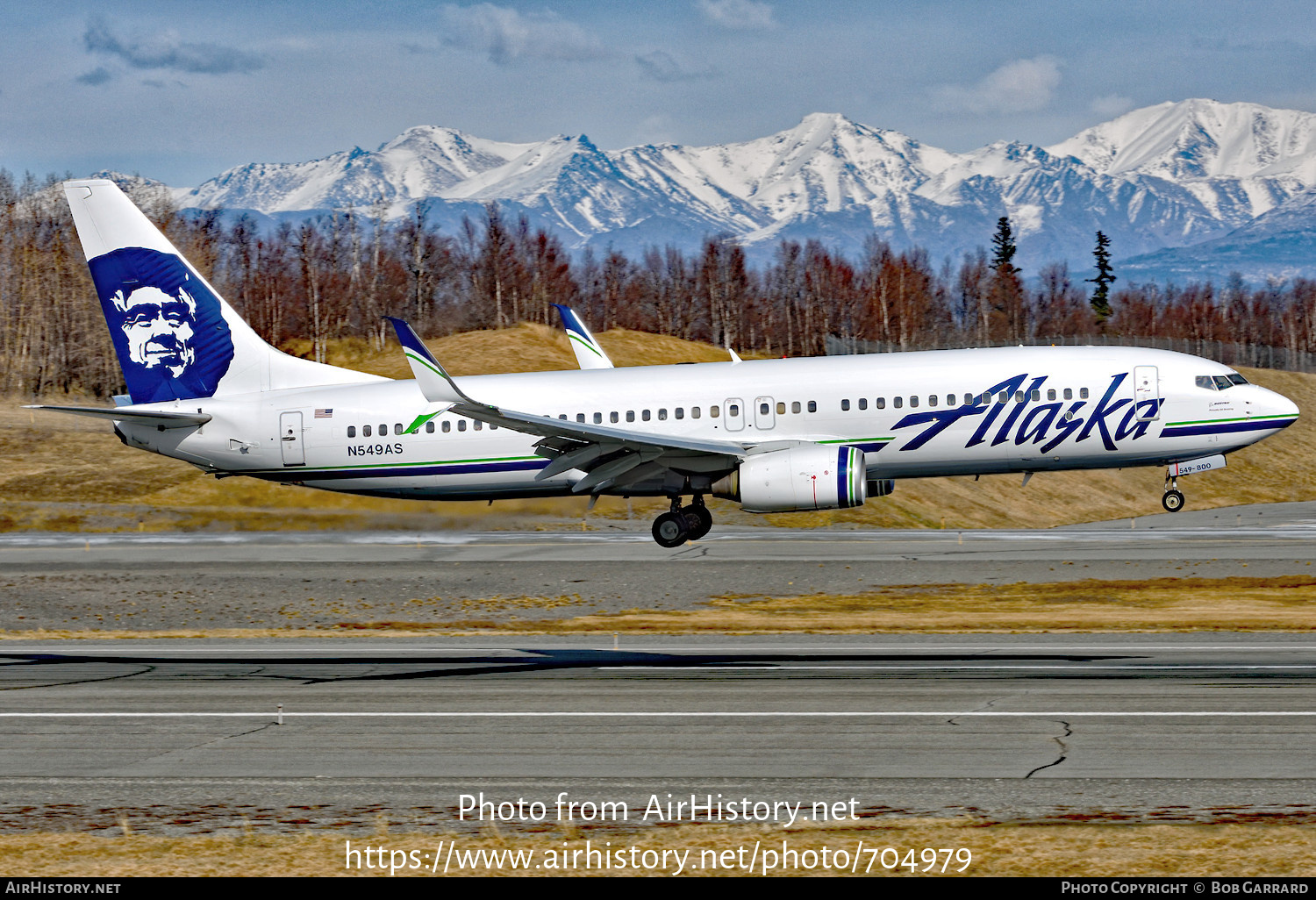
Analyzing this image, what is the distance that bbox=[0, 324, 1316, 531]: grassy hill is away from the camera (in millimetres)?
46969

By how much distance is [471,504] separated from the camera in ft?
127

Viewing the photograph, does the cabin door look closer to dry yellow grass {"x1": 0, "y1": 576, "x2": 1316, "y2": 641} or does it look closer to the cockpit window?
dry yellow grass {"x1": 0, "y1": 576, "x2": 1316, "y2": 641}

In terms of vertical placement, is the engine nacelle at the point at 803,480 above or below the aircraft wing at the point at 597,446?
below

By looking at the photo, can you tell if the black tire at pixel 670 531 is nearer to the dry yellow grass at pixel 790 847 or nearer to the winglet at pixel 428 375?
the winglet at pixel 428 375

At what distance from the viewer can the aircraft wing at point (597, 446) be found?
99.0ft

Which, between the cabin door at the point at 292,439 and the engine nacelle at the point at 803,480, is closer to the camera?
the engine nacelle at the point at 803,480

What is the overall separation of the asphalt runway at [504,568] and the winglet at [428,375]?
10.6 meters

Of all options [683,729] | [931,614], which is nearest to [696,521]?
[931,614]

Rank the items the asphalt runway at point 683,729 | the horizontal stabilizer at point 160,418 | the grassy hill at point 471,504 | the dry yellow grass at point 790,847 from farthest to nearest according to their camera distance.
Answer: the grassy hill at point 471,504
the horizontal stabilizer at point 160,418
the asphalt runway at point 683,729
the dry yellow grass at point 790,847

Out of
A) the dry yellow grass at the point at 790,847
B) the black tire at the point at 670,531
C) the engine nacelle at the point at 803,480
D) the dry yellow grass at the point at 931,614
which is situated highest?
the engine nacelle at the point at 803,480

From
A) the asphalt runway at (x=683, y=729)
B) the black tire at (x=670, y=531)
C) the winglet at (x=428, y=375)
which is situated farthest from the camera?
the black tire at (x=670, y=531)

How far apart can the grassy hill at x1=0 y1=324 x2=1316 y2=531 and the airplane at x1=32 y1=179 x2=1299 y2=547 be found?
3131 millimetres

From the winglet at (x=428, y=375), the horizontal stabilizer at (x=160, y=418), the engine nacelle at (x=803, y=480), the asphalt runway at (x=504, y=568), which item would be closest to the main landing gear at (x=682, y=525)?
the engine nacelle at (x=803, y=480)

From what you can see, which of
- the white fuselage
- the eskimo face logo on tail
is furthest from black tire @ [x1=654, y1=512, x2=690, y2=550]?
the eskimo face logo on tail
